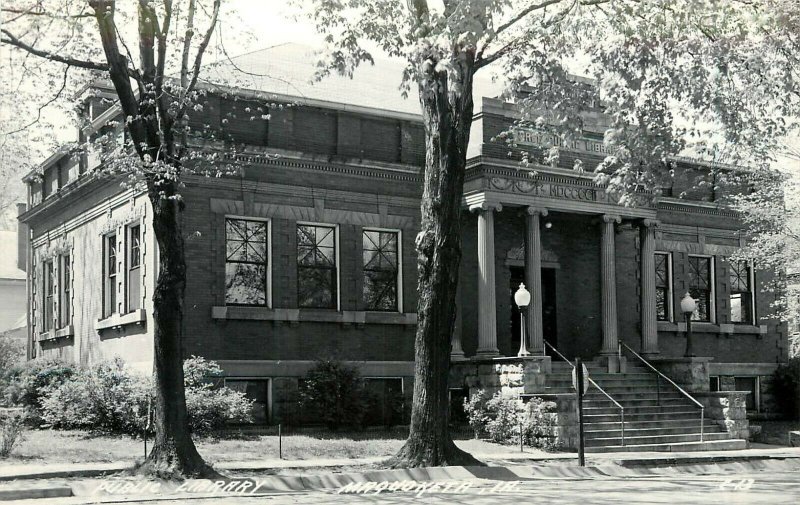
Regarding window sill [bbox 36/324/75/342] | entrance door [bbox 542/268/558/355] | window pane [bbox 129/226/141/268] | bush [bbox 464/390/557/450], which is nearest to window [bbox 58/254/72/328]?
window sill [bbox 36/324/75/342]

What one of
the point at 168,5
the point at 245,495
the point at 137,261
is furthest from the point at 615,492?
the point at 137,261

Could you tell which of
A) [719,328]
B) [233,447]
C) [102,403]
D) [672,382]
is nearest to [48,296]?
[102,403]

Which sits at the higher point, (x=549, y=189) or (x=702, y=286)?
(x=549, y=189)

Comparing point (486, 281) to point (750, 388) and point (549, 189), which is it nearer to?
point (549, 189)

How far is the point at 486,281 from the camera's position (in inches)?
959

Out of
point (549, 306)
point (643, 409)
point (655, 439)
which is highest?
point (549, 306)

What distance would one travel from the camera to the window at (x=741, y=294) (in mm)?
31203

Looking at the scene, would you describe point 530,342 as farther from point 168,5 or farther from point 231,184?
point 168,5

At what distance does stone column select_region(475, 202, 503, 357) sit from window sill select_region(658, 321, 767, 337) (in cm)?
705

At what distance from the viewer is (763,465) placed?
19.6 meters

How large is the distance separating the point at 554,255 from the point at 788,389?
902cm

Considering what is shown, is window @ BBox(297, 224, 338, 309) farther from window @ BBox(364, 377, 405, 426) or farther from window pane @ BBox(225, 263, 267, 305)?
window @ BBox(364, 377, 405, 426)

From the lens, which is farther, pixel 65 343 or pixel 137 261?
pixel 65 343

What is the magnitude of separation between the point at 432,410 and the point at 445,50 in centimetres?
565
